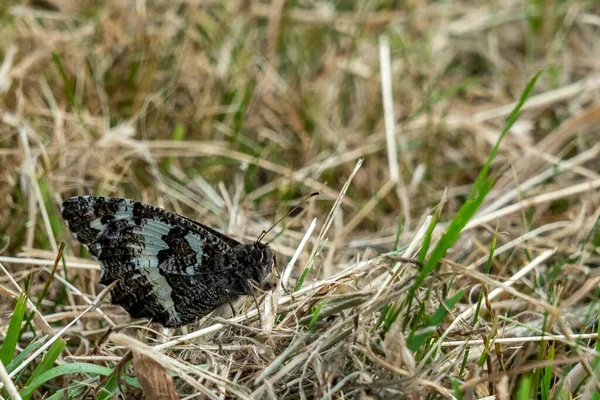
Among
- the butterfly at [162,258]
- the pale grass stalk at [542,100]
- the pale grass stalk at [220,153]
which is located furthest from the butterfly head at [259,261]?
the pale grass stalk at [542,100]

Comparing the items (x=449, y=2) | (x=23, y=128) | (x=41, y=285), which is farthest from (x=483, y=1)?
(x=41, y=285)

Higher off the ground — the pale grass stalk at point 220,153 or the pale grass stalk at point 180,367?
the pale grass stalk at point 180,367

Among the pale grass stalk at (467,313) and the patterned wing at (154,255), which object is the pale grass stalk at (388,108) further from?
the patterned wing at (154,255)

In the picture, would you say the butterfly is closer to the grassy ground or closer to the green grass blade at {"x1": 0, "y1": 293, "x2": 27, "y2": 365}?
the grassy ground

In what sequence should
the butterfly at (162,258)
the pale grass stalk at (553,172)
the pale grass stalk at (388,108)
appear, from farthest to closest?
the pale grass stalk at (388,108)
the pale grass stalk at (553,172)
the butterfly at (162,258)

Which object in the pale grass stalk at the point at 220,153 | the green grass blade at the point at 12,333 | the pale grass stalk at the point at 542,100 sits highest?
the pale grass stalk at the point at 542,100

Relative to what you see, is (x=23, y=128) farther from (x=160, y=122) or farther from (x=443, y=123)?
(x=443, y=123)
